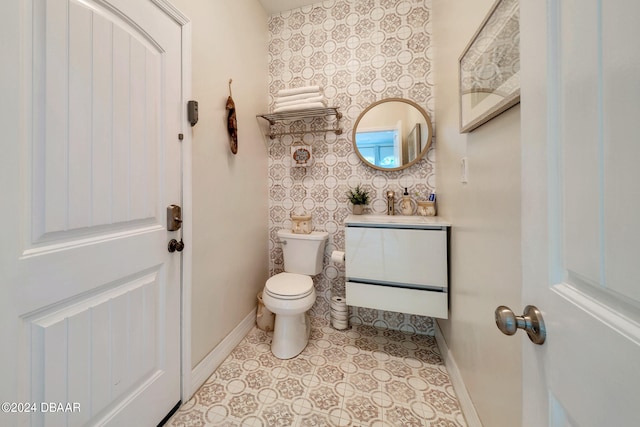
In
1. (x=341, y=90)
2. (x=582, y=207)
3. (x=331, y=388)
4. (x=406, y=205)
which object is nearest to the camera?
(x=582, y=207)

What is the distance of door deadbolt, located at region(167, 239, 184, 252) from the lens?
1.16 metres

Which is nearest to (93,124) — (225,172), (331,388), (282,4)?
(225,172)

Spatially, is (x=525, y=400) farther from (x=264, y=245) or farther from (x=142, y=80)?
(x=264, y=245)

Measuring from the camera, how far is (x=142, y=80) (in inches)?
39.9

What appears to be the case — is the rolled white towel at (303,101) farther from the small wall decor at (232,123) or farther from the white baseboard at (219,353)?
the white baseboard at (219,353)

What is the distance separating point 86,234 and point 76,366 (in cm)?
44

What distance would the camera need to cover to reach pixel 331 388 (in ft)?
4.40

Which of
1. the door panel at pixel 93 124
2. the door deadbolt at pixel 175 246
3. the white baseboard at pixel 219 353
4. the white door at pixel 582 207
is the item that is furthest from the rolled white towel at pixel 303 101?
the white baseboard at pixel 219 353

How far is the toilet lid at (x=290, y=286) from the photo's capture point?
1543 mm

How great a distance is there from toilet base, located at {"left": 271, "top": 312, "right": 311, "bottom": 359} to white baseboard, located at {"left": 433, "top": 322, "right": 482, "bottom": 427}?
93 cm

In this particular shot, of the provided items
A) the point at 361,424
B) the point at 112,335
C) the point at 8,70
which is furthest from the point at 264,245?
the point at 8,70

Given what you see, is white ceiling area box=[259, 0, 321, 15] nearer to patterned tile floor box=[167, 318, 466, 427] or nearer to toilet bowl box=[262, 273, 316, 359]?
toilet bowl box=[262, 273, 316, 359]

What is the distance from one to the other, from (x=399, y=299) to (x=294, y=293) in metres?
0.67

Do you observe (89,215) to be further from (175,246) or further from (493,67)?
(493,67)
